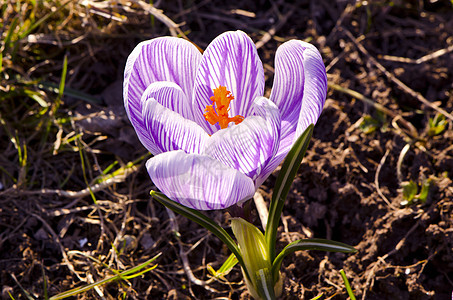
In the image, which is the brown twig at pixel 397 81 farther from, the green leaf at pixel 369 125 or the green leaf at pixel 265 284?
the green leaf at pixel 265 284

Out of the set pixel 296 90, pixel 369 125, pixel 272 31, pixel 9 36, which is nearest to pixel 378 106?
pixel 369 125

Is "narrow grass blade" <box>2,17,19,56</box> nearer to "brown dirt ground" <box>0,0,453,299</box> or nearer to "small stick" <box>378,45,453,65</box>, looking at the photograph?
"brown dirt ground" <box>0,0,453,299</box>

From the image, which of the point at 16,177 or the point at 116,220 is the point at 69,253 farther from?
the point at 16,177

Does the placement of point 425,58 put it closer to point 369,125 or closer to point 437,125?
point 437,125

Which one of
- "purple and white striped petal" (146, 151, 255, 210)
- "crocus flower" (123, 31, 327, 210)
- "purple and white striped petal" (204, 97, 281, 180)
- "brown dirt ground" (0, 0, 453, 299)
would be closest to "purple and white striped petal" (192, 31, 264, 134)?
"crocus flower" (123, 31, 327, 210)

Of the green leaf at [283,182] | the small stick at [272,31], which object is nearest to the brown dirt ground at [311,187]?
the small stick at [272,31]

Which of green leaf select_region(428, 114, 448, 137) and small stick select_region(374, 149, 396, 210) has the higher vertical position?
green leaf select_region(428, 114, 448, 137)
